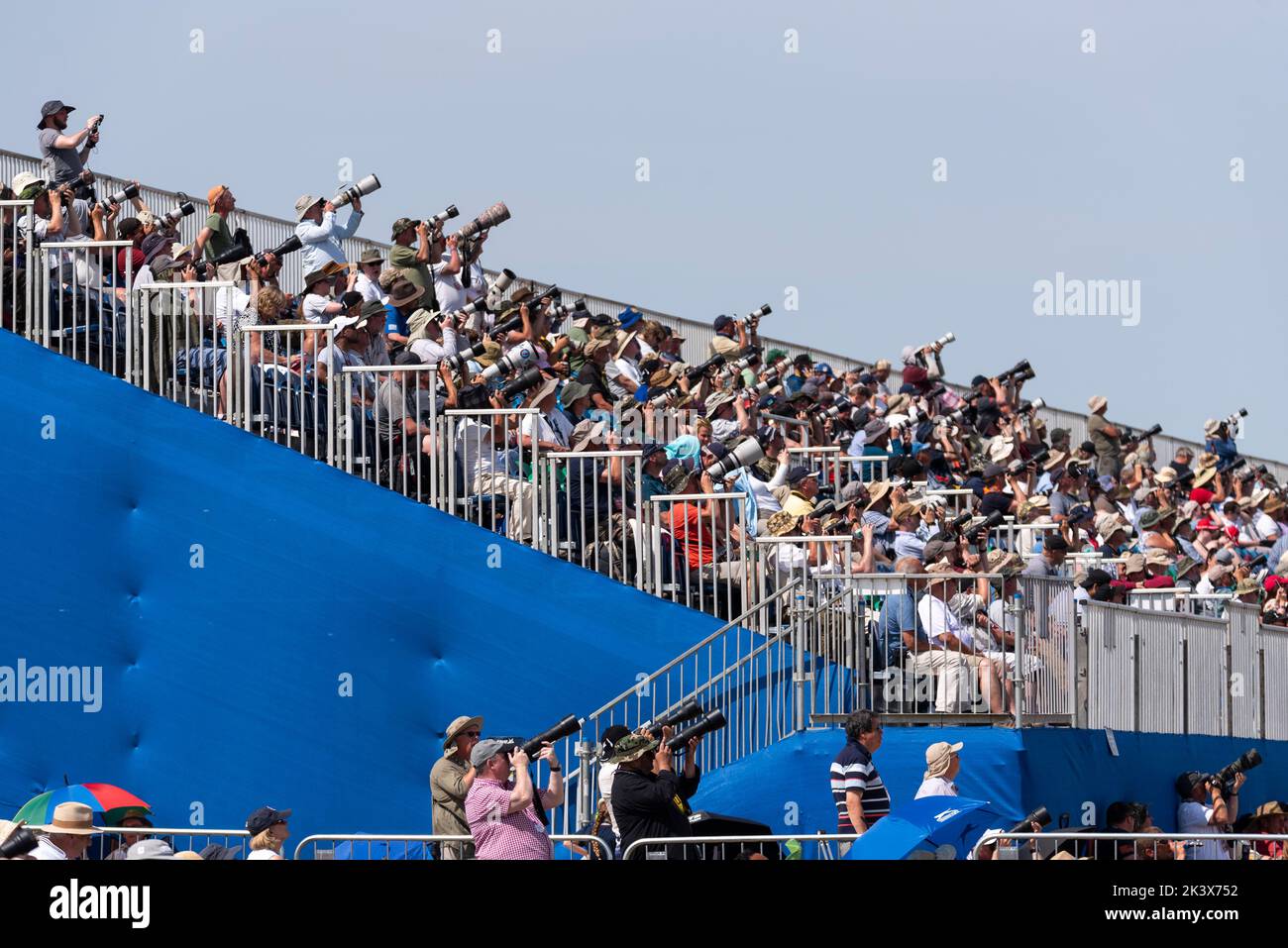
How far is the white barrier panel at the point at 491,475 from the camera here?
17.0 m

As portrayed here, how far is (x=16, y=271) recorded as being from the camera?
57.2ft

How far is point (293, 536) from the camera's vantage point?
16984 mm

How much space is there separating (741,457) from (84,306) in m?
5.35

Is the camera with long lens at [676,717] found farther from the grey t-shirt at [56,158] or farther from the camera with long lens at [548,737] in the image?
the grey t-shirt at [56,158]

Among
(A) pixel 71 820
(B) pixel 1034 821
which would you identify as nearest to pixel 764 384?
(B) pixel 1034 821

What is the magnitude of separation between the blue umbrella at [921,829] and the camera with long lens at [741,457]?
7088 millimetres

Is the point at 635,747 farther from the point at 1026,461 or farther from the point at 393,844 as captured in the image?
the point at 1026,461

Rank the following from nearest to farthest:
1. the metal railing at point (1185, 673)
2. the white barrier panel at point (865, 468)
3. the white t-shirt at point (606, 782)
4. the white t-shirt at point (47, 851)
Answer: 1. the white t-shirt at point (47, 851)
2. the white t-shirt at point (606, 782)
3. the metal railing at point (1185, 673)
4. the white barrier panel at point (865, 468)

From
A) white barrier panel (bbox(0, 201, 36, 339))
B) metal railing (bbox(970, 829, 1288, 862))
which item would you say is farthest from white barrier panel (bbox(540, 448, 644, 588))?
metal railing (bbox(970, 829, 1288, 862))

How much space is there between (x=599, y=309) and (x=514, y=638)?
14.3 metres

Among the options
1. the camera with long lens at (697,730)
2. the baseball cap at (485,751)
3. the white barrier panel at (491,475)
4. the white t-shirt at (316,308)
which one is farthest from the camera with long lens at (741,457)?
the baseball cap at (485,751)
